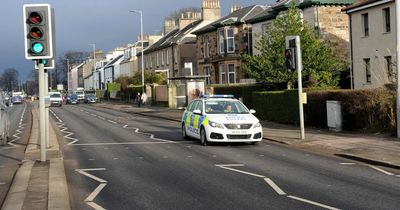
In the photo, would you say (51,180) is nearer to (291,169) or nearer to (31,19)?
(31,19)

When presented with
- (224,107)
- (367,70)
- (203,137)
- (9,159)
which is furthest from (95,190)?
(367,70)

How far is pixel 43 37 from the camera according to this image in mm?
12203

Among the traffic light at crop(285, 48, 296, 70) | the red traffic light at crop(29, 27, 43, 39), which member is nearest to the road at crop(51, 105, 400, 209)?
the traffic light at crop(285, 48, 296, 70)

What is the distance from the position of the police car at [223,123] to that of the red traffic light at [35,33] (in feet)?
21.5

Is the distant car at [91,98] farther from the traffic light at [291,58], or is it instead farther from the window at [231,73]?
the traffic light at [291,58]

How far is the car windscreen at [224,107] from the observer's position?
18156 mm

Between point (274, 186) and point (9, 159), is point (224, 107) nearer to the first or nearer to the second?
point (9, 159)

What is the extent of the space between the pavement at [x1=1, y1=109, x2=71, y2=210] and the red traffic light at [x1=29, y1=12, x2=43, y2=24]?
3.09 metres

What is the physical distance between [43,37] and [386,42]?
23.3 meters

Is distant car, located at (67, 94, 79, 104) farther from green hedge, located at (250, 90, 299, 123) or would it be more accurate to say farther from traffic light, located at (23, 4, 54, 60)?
traffic light, located at (23, 4, 54, 60)

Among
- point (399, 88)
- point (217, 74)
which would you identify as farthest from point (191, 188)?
point (217, 74)

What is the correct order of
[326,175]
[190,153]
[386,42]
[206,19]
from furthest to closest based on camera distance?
[206,19], [386,42], [190,153], [326,175]

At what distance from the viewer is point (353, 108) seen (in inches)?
779

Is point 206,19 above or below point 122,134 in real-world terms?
above
